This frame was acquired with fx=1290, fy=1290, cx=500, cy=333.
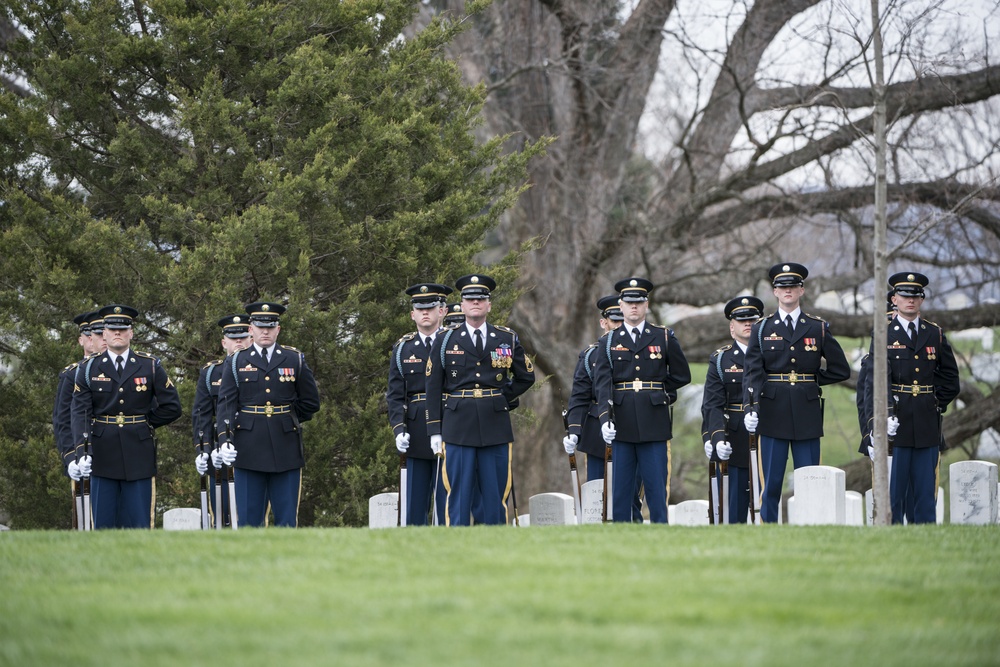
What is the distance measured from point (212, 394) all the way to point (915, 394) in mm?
6588

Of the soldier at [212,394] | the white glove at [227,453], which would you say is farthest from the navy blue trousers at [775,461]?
the soldier at [212,394]

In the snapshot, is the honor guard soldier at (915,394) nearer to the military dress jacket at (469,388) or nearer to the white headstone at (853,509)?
the white headstone at (853,509)

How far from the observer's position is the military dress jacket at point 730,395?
12.4 metres

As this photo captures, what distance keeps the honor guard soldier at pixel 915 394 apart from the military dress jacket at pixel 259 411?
521 cm

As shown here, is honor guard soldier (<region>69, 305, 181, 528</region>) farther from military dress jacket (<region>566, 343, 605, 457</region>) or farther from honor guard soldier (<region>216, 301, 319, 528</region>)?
military dress jacket (<region>566, 343, 605, 457</region>)

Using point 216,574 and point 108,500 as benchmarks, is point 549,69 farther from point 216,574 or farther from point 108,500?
point 216,574

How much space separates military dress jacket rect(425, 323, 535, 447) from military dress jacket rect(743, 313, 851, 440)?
216 centimetres

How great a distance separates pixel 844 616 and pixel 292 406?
6.81m

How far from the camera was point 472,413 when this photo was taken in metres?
10.8

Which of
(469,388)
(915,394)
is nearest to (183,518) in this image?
(469,388)

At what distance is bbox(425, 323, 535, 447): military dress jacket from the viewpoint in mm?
10773

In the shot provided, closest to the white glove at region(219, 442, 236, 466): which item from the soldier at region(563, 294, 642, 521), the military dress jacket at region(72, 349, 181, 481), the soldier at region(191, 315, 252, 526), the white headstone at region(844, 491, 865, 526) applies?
the military dress jacket at region(72, 349, 181, 481)

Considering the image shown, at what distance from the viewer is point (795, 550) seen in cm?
762

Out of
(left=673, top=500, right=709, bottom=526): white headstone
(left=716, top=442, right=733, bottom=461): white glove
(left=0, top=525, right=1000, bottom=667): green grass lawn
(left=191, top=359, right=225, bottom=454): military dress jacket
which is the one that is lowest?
(left=673, top=500, right=709, bottom=526): white headstone
